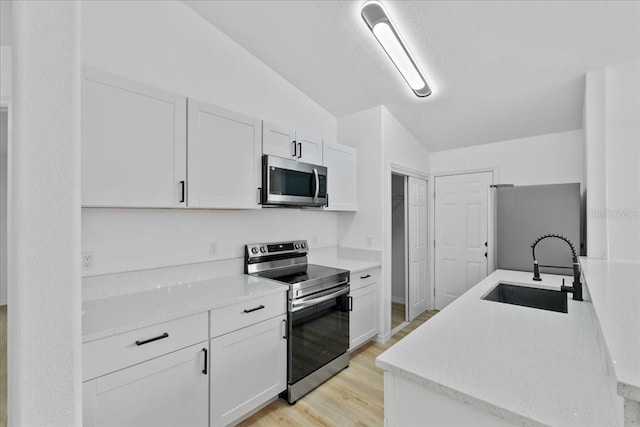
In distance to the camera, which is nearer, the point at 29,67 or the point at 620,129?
the point at 29,67

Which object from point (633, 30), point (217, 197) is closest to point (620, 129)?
point (633, 30)

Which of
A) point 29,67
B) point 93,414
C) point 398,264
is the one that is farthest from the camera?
point 398,264

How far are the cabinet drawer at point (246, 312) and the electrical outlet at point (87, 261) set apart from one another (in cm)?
80

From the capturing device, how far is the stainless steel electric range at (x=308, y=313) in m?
2.21

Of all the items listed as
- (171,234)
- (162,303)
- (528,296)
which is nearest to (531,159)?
(528,296)

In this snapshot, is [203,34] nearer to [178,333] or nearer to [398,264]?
[178,333]

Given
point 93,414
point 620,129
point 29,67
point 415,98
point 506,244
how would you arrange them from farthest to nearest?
point 506,244, point 415,98, point 620,129, point 93,414, point 29,67

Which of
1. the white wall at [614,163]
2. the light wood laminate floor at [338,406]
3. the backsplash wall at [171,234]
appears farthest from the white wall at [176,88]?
the white wall at [614,163]

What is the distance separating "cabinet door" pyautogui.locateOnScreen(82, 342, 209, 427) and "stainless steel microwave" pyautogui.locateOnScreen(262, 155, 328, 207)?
1197 millimetres

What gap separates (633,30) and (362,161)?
222cm

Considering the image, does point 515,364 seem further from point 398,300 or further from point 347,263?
point 398,300

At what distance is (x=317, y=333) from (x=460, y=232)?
8.24 feet

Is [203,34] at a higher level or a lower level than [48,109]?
higher

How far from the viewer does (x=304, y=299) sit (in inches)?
89.3
